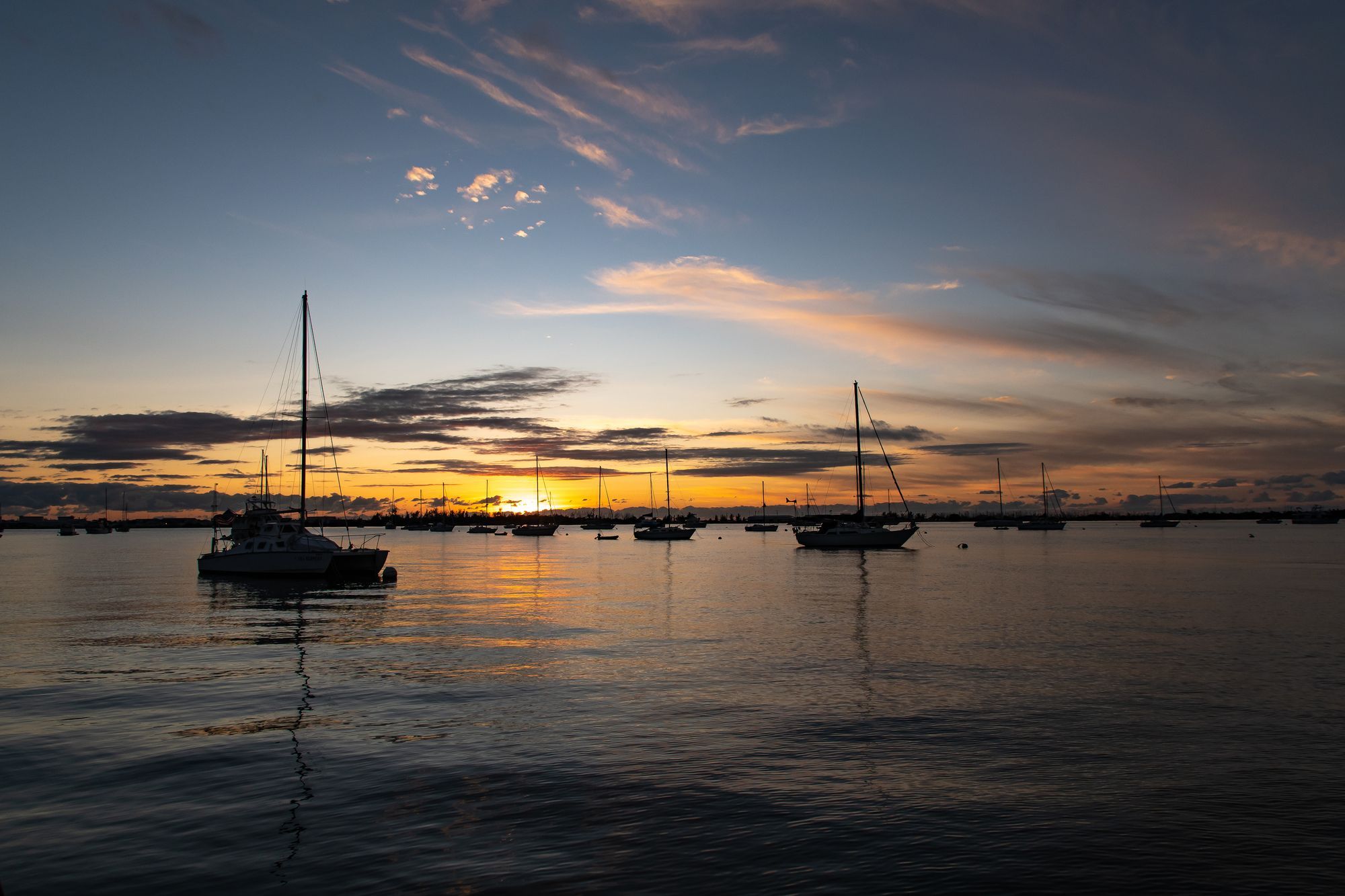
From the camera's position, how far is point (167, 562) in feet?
368

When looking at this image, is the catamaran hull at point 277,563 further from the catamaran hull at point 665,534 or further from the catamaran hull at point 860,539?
the catamaran hull at point 665,534

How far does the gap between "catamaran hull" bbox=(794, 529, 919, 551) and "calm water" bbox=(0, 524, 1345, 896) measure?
8116 centimetres

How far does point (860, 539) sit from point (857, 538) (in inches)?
22.2

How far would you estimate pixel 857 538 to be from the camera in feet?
416

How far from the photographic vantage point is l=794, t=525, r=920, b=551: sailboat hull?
125 metres

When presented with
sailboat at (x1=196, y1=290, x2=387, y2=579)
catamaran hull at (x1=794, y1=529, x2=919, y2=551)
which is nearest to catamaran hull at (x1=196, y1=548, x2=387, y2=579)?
sailboat at (x1=196, y1=290, x2=387, y2=579)

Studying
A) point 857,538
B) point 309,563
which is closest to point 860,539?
point 857,538

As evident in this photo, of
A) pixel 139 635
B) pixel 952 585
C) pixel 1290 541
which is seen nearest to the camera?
pixel 139 635

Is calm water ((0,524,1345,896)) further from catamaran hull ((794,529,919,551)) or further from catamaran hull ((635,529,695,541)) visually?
catamaran hull ((635,529,695,541))

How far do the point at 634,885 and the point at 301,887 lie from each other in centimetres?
464

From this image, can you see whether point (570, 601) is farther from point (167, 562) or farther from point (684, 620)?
point (167, 562)

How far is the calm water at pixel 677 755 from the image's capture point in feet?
40.9

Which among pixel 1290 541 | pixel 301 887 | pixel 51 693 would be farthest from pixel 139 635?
pixel 1290 541

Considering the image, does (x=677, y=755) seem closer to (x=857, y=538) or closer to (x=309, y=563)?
(x=309, y=563)
